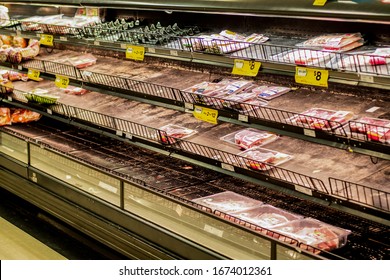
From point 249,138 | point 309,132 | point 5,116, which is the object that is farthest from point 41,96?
point 309,132

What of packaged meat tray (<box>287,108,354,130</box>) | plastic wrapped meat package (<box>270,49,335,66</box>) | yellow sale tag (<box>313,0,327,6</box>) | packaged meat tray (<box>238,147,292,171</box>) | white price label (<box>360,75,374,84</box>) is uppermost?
yellow sale tag (<box>313,0,327,6</box>)

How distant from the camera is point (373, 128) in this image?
8.79ft

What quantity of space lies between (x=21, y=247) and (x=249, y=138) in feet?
6.05

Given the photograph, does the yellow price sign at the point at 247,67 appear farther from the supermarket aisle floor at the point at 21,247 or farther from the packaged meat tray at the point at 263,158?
the supermarket aisle floor at the point at 21,247

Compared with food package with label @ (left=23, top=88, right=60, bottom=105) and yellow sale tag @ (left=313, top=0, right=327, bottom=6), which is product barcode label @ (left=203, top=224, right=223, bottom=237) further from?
food package with label @ (left=23, top=88, right=60, bottom=105)

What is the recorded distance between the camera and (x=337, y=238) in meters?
Answer: 2.78

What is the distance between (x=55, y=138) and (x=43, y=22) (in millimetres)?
974

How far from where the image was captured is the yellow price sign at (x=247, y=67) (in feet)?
10.1

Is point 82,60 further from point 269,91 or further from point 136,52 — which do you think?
point 269,91

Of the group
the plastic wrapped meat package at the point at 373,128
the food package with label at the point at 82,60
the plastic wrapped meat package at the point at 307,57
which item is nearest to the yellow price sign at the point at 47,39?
the food package with label at the point at 82,60

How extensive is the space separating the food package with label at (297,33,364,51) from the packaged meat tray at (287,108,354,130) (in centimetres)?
31

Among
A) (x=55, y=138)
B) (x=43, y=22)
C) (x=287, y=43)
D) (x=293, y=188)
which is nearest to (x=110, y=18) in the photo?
(x=43, y=22)

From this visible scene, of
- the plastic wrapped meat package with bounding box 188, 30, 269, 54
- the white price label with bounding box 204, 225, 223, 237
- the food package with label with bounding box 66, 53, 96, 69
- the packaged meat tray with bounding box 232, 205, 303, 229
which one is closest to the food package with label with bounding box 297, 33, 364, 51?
the plastic wrapped meat package with bounding box 188, 30, 269, 54

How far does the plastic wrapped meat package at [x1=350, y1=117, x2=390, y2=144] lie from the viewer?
2611 mm
